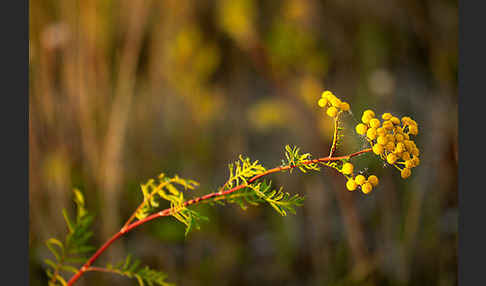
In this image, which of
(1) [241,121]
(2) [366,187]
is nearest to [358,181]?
(2) [366,187]

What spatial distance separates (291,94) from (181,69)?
0.18 metres

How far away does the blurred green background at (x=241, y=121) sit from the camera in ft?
1.61

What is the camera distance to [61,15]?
0.50 meters

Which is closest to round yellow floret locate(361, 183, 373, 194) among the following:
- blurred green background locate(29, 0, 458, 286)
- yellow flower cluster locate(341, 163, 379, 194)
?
yellow flower cluster locate(341, 163, 379, 194)

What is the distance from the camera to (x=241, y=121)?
0.72 meters

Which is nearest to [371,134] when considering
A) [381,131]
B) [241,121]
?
[381,131]

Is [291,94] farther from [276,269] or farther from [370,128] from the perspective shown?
[370,128]

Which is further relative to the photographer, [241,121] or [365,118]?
[241,121]

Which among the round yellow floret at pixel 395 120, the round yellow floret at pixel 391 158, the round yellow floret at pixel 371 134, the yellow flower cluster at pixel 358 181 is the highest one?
the round yellow floret at pixel 395 120

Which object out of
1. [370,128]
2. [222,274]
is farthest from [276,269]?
[370,128]

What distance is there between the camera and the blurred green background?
0.49 m

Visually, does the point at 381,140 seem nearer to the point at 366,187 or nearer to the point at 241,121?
the point at 366,187

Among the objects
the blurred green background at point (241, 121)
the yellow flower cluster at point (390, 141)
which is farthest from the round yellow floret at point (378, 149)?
the blurred green background at point (241, 121)

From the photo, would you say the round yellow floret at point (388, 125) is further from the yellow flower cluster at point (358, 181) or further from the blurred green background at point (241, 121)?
the blurred green background at point (241, 121)
